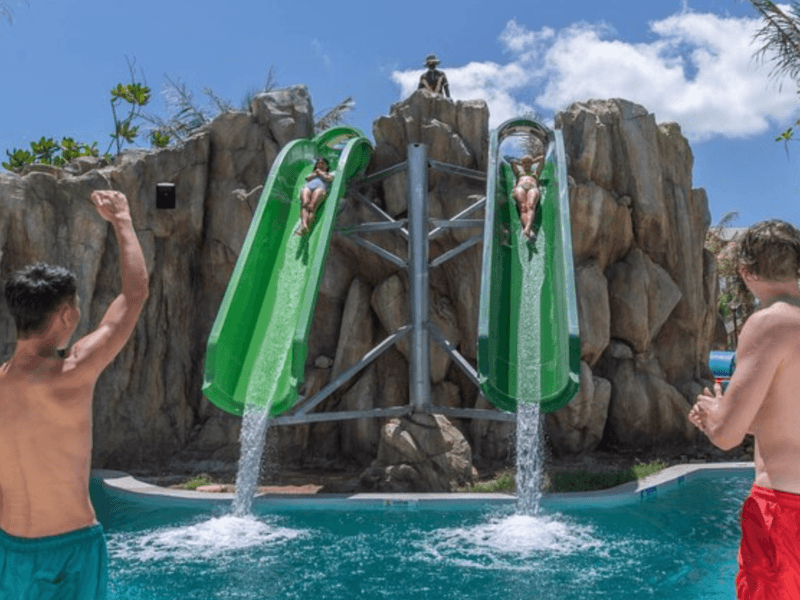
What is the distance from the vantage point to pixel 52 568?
208 centimetres

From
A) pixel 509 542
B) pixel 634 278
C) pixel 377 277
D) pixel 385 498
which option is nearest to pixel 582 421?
pixel 634 278

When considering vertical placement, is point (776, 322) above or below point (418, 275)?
below

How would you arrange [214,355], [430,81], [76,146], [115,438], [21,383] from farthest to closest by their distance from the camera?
[76,146] → [430,81] → [115,438] → [214,355] → [21,383]

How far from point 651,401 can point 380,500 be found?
5.31 meters

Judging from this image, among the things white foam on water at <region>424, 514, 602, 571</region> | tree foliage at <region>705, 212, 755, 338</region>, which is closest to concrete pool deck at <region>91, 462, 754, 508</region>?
white foam on water at <region>424, 514, 602, 571</region>

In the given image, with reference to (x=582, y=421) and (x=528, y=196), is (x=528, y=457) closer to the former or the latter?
(x=582, y=421)

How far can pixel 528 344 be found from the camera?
8.83 metres

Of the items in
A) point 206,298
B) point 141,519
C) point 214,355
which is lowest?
point 141,519

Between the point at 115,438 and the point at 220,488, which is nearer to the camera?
the point at 220,488

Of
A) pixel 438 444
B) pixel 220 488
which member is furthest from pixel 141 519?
pixel 438 444

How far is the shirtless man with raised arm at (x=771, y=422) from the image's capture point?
2.04 meters

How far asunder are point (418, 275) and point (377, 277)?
1.96m

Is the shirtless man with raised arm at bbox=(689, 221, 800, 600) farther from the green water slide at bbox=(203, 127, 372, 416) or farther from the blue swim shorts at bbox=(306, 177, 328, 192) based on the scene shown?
the blue swim shorts at bbox=(306, 177, 328, 192)

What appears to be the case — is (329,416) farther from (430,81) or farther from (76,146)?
(76,146)
